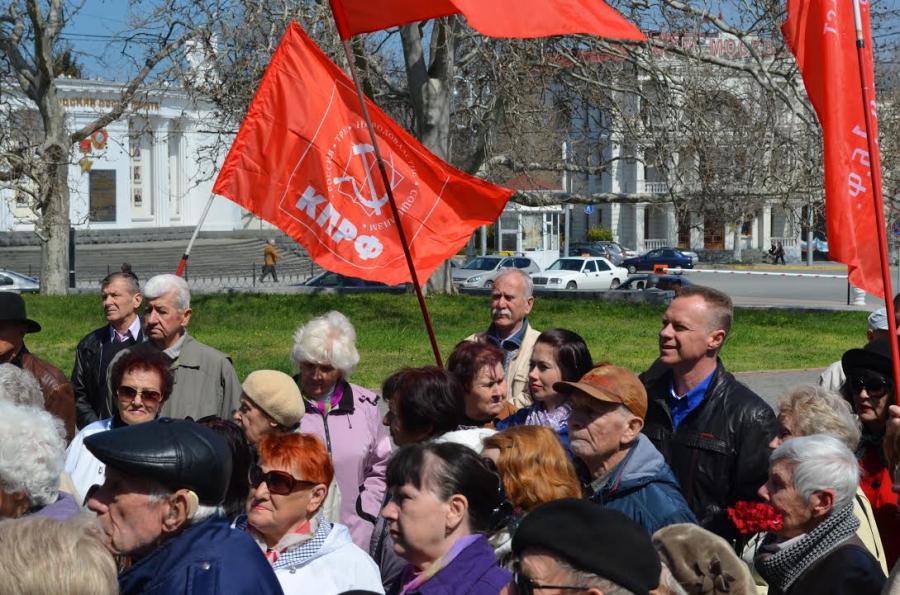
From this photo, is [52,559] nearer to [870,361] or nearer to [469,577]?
[469,577]

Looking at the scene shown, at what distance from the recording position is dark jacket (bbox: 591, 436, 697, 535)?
4305 millimetres

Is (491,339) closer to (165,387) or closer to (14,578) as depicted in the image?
(165,387)

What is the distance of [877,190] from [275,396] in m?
2.74

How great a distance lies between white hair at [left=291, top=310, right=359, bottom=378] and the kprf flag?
1361 mm

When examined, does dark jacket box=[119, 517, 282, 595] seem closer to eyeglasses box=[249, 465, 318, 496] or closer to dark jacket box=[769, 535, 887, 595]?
eyeglasses box=[249, 465, 318, 496]

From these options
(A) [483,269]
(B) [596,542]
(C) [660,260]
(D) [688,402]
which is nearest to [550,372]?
(D) [688,402]

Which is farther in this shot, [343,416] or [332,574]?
[343,416]

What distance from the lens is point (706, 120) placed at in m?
22.0

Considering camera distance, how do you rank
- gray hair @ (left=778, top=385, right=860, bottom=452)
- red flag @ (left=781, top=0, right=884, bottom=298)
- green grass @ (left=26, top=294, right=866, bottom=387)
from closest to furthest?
gray hair @ (left=778, top=385, right=860, bottom=452), red flag @ (left=781, top=0, right=884, bottom=298), green grass @ (left=26, top=294, right=866, bottom=387)

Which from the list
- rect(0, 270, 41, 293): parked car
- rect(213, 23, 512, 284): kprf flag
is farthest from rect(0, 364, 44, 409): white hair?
rect(0, 270, 41, 293): parked car

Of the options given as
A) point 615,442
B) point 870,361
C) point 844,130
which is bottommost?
point 615,442

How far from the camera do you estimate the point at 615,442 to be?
4586 millimetres

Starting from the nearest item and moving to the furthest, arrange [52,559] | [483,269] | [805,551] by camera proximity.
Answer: [52,559], [805,551], [483,269]

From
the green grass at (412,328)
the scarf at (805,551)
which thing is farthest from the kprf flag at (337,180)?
the green grass at (412,328)
